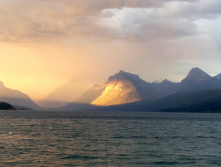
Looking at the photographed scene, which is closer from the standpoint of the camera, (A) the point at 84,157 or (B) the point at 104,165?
(B) the point at 104,165

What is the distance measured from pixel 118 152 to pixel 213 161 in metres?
18.1

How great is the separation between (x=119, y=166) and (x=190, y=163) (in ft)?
41.4

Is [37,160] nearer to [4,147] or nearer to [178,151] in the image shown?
[4,147]

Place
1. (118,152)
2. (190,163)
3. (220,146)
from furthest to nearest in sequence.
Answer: (220,146)
(118,152)
(190,163)

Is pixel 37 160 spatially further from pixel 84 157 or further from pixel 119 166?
pixel 119 166

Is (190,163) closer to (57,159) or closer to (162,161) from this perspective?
(162,161)

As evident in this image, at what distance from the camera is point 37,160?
49.1m

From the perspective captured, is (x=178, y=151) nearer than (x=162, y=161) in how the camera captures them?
No

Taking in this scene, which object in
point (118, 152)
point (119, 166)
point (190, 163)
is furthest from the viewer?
point (118, 152)

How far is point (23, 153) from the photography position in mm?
55188

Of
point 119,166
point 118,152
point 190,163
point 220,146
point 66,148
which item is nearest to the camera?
point 119,166

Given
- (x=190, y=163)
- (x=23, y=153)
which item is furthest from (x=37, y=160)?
(x=190, y=163)

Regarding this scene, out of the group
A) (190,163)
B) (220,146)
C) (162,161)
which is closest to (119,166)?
(162,161)

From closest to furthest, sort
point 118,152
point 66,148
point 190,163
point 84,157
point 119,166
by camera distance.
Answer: point 119,166
point 190,163
point 84,157
point 118,152
point 66,148
